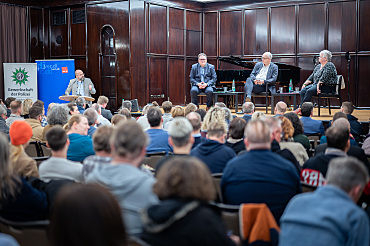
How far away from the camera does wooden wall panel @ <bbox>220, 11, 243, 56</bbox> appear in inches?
515

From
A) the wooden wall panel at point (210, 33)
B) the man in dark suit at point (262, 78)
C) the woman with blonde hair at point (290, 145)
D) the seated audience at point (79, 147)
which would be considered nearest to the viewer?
the woman with blonde hair at point (290, 145)

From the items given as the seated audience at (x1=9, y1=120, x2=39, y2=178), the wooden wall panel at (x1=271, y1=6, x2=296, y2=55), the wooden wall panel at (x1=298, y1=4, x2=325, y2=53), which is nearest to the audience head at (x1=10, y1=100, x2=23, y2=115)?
the seated audience at (x1=9, y1=120, x2=39, y2=178)

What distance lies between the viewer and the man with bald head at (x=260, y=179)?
8.95ft

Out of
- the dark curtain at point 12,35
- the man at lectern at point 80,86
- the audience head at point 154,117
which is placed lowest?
Result: the audience head at point 154,117

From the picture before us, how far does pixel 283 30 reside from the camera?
41.0 ft

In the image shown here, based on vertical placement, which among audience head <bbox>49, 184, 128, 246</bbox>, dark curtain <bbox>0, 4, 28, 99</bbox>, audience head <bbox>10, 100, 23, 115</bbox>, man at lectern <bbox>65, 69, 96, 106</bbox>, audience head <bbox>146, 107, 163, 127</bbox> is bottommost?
audience head <bbox>49, 184, 128, 246</bbox>

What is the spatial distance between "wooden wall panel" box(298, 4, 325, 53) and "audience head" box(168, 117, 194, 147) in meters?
9.88

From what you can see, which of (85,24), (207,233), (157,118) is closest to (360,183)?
(207,233)

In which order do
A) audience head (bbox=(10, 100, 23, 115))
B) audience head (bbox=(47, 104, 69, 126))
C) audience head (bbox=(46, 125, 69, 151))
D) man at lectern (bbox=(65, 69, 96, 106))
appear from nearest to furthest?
audience head (bbox=(46, 125, 69, 151)) < audience head (bbox=(47, 104, 69, 126)) < audience head (bbox=(10, 100, 23, 115)) < man at lectern (bbox=(65, 69, 96, 106))

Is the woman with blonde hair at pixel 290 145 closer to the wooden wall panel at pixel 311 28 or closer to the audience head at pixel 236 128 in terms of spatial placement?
the audience head at pixel 236 128

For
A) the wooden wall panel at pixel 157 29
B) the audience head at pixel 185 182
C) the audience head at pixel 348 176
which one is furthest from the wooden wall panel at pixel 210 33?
the audience head at pixel 185 182

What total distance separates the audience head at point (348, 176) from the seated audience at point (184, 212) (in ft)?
1.90

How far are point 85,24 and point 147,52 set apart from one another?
1899 millimetres

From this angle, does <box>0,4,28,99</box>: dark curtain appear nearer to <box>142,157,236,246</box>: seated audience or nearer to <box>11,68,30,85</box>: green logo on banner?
<box>11,68,30,85</box>: green logo on banner
